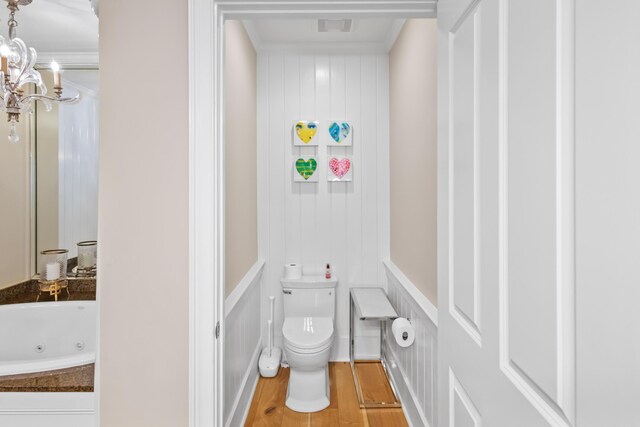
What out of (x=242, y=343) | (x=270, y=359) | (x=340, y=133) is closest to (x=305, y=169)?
(x=340, y=133)

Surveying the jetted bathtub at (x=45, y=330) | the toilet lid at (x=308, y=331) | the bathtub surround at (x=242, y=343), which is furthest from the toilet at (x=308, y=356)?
the jetted bathtub at (x=45, y=330)

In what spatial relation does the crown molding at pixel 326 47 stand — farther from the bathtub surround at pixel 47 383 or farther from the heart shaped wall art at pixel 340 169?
the bathtub surround at pixel 47 383

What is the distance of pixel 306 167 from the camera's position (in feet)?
9.33

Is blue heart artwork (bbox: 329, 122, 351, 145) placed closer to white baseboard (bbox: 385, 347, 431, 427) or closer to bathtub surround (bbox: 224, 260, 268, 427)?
bathtub surround (bbox: 224, 260, 268, 427)

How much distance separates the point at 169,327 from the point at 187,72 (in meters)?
0.86

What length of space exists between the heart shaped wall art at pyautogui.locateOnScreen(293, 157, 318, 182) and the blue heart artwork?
0.82ft

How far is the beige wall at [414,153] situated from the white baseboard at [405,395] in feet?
2.07

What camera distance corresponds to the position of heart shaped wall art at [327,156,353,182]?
285 centimetres

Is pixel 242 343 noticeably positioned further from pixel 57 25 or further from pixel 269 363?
pixel 57 25

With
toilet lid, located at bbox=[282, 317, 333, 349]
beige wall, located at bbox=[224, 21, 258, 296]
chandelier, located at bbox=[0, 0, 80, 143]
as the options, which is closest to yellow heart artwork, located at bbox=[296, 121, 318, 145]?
beige wall, located at bbox=[224, 21, 258, 296]

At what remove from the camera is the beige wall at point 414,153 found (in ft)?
5.99

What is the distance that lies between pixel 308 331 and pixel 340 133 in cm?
152

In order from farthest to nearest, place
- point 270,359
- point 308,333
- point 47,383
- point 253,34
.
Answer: point 270,359
point 253,34
point 308,333
point 47,383

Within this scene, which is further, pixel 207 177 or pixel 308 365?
pixel 308 365
